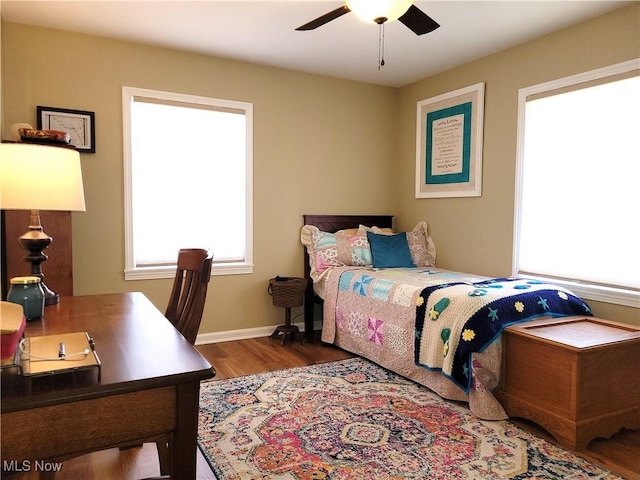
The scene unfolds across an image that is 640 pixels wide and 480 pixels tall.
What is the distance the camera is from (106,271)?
353 cm

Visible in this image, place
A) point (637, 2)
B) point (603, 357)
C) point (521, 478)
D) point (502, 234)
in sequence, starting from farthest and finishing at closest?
point (502, 234), point (637, 2), point (603, 357), point (521, 478)

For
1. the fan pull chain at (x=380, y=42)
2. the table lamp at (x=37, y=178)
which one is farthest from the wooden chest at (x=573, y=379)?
the table lamp at (x=37, y=178)

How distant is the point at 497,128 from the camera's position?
12.1 feet

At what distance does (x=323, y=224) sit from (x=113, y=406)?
3.47 m

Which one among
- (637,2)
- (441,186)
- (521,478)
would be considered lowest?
(521,478)

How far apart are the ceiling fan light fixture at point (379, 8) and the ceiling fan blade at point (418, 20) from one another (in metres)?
0.14

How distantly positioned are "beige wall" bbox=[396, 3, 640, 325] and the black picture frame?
116 inches

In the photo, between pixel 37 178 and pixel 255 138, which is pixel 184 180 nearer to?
pixel 255 138

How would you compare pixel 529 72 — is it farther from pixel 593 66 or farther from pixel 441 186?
pixel 441 186

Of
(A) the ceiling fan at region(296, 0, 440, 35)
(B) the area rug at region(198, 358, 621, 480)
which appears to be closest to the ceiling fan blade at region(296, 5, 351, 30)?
(A) the ceiling fan at region(296, 0, 440, 35)

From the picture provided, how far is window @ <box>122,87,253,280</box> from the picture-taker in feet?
11.9

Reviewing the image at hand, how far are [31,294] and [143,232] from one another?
2.17 metres

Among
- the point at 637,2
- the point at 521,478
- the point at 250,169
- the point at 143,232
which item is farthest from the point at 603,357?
the point at 143,232

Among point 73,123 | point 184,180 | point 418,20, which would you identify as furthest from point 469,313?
point 73,123
